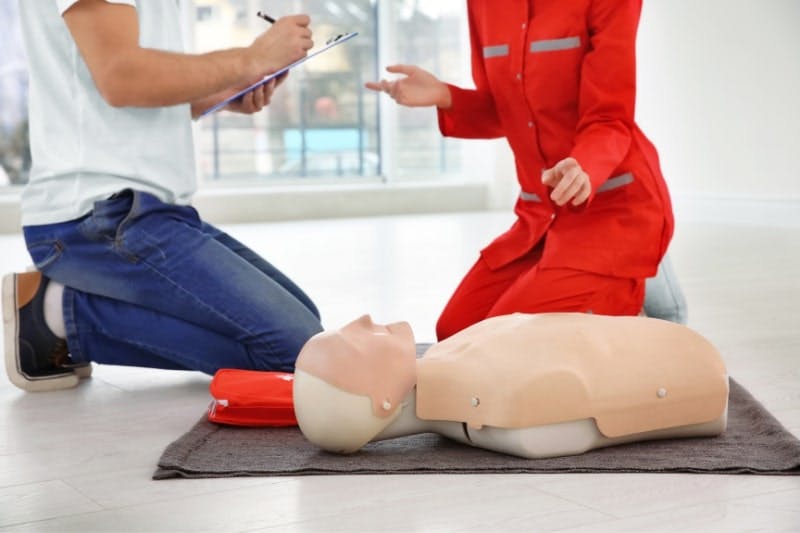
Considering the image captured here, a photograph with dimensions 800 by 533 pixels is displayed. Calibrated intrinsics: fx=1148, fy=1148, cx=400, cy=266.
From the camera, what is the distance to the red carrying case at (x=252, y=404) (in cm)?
156

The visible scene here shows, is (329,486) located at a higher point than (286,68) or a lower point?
lower

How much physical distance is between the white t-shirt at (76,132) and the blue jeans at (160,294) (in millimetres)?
31

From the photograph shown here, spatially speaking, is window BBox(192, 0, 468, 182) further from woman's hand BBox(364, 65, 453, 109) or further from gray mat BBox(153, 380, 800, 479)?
gray mat BBox(153, 380, 800, 479)

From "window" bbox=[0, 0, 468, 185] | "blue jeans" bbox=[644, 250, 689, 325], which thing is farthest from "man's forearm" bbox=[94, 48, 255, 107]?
"window" bbox=[0, 0, 468, 185]

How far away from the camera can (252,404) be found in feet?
5.12

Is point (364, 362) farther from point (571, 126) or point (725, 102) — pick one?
point (725, 102)

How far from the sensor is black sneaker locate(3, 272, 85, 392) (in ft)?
6.03

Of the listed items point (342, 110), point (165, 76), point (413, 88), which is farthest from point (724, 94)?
point (165, 76)

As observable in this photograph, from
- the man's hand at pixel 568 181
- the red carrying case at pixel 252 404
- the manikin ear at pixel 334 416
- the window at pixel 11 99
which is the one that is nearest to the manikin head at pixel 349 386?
the manikin ear at pixel 334 416

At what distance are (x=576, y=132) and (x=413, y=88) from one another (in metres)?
0.29

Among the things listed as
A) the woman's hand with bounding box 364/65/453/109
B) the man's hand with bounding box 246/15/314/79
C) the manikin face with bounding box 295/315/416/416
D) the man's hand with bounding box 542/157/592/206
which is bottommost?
the manikin face with bounding box 295/315/416/416

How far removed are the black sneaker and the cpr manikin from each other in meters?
0.66

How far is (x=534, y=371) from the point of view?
133 centimetres

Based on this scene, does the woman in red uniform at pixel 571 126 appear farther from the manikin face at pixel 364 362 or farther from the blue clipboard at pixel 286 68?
the manikin face at pixel 364 362
